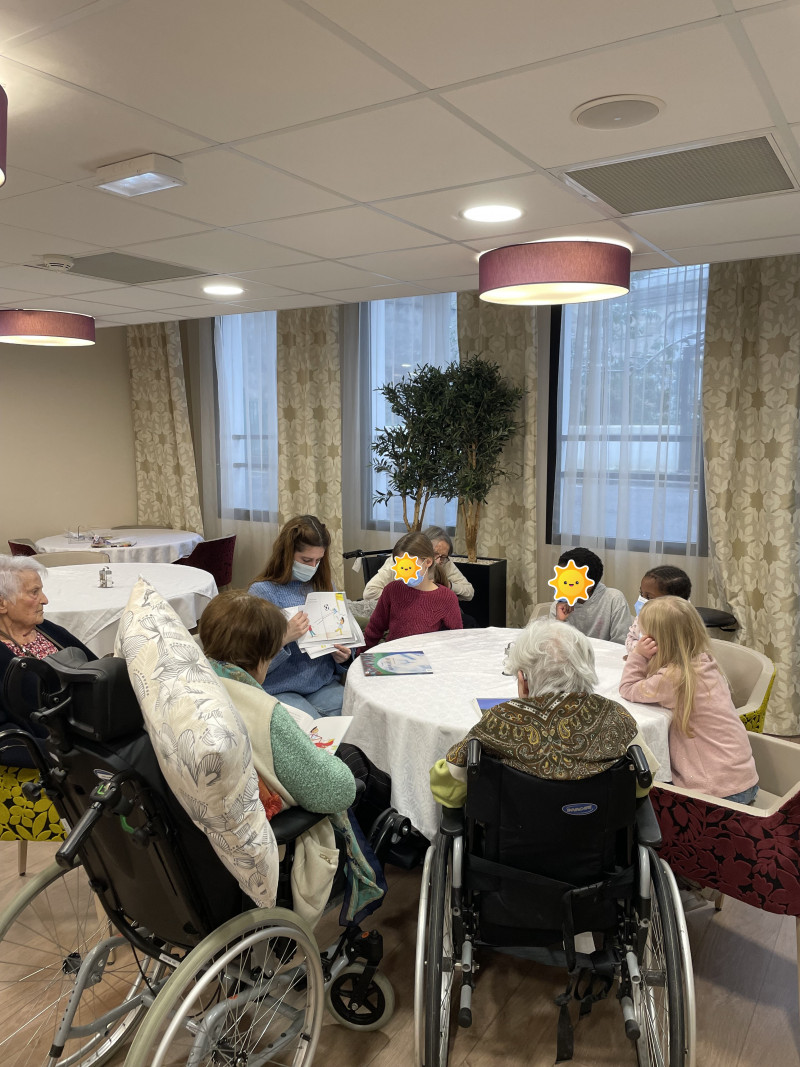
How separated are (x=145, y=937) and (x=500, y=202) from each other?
8.10 feet

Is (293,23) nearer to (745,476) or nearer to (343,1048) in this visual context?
(343,1048)

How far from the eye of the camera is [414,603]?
3.82m

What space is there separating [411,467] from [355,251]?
6.92 feet

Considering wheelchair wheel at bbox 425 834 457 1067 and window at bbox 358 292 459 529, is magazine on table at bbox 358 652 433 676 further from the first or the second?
window at bbox 358 292 459 529

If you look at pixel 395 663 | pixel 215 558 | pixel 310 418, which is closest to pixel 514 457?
pixel 310 418

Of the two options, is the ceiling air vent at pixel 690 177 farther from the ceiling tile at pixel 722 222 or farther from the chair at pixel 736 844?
the chair at pixel 736 844

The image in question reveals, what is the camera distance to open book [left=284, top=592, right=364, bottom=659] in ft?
10.9

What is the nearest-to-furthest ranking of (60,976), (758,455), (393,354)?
1. (60,976)
2. (758,455)
3. (393,354)

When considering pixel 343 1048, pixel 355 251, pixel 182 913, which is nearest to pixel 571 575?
pixel 355 251

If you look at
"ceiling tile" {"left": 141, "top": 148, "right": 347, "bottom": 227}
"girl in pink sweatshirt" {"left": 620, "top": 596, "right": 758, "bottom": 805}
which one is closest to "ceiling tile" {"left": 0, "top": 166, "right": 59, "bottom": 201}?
"ceiling tile" {"left": 141, "top": 148, "right": 347, "bottom": 227}

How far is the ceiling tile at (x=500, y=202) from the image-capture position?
261cm

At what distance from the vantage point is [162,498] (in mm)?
8008

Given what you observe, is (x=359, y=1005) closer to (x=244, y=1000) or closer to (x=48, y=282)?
(x=244, y=1000)

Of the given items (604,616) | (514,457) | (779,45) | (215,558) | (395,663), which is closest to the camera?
(779,45)
